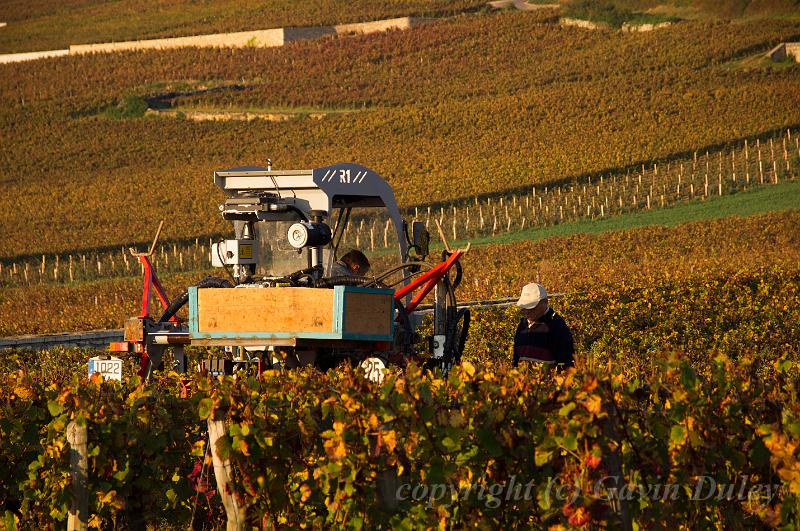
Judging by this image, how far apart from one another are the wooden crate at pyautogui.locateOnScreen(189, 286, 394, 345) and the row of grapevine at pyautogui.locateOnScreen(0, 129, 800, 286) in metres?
37.8

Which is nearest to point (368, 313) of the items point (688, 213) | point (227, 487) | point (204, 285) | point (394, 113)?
point (204, 285)

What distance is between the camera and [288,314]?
11.2 m

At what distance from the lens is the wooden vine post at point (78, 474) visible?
8750 mm

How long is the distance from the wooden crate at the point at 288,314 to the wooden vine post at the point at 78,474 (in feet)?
9.00

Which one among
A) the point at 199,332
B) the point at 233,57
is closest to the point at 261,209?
the point at 199,332

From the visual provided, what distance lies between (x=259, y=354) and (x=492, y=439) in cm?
457

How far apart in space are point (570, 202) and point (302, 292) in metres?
47.2

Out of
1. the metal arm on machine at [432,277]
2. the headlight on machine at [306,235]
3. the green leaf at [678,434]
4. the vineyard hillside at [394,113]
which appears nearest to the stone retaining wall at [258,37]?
the vineyard hillside at [394,113]

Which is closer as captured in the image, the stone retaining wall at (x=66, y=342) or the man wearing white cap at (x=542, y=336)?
the man wearing white cap at (x=542, y=336)

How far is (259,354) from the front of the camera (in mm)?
11734

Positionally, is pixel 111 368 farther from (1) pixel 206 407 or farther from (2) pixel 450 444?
(2) pixel 450 444

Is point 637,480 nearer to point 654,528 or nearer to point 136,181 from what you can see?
point 654,528

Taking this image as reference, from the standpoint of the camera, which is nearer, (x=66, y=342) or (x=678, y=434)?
(x=678, y=434)

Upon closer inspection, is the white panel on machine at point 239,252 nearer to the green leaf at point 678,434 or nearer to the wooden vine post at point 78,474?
the wooden vine post at point 78,474
